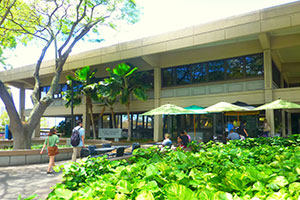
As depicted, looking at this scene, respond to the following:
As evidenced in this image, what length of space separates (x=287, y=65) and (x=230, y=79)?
766cm

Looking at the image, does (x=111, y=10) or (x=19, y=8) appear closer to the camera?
(x=19, y=8)

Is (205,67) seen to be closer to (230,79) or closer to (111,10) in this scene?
(230,79)

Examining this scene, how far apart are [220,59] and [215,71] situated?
3.06 ft

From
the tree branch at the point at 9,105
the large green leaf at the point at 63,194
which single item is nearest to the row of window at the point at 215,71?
the tree branch at the point at 9,105

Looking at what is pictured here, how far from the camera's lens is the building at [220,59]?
15.3m

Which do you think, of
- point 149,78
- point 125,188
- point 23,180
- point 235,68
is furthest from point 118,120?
point 125,188

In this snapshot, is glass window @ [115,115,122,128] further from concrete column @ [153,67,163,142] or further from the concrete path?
the concrete path

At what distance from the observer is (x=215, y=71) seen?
18984 mm

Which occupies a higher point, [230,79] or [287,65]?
[287,65]

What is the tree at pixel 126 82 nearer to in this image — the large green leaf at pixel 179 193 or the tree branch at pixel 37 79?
the tree branch at pixel 37 79

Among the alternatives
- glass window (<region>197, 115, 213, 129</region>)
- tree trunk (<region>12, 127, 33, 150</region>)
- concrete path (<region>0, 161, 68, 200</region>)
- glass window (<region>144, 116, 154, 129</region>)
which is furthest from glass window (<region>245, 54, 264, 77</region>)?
tree trunk (<region>12, 127, 33, 150</region>)

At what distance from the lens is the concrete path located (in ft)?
21.3

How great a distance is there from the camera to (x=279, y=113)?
65.6ft

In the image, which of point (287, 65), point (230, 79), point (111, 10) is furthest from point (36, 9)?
point (287, 65)
